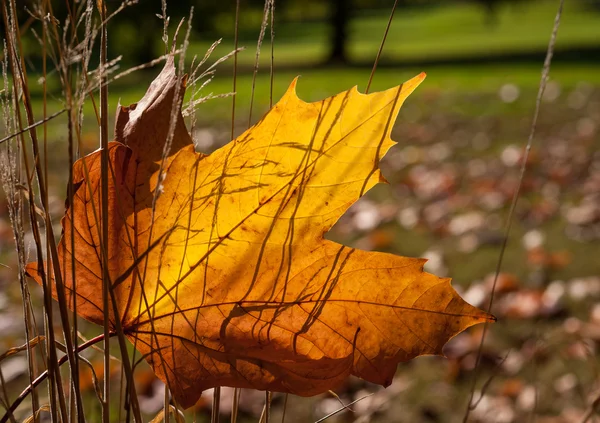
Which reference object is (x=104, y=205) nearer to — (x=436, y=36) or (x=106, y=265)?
(x=106, y=265)

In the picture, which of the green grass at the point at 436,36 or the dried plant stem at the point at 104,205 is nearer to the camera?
the dried plant stem at the point at 104,205

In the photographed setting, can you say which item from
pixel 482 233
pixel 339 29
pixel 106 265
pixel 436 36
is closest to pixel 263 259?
pixel 106 265

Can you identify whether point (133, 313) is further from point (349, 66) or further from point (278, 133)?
point (349, 66)

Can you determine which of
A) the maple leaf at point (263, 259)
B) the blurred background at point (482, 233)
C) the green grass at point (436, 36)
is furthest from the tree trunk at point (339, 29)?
the maple leaf at point (263, 259)

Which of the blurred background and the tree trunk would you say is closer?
the blurred background

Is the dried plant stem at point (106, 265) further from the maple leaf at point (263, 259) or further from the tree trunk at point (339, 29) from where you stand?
the tree trunk at point (339, 29)

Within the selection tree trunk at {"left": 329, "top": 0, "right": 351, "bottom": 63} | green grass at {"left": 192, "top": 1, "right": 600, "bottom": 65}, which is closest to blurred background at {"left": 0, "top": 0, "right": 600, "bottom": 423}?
tree trunk at {"left": 329, "top": 0, "right": 351, "bottom": 63}

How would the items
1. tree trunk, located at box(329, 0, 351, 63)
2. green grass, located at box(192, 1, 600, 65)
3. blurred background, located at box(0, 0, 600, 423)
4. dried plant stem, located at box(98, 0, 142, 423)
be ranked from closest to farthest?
1. dried plant stem, located at box(98, 0, 142, 423)
2. blurred background, located at box(0, 0, 600, 423)
3. tree trunk, located at box(329, 0, 351, 63)
4. green grass, located at box(192, 1, 600, 65)

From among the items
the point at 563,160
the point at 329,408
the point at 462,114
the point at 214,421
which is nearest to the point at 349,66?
the point at 462,114

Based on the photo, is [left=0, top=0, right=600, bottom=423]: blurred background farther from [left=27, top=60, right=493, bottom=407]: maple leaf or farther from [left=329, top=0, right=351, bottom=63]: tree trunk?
[left=329, top=0, right=351, bottom=63]: tree trunk
